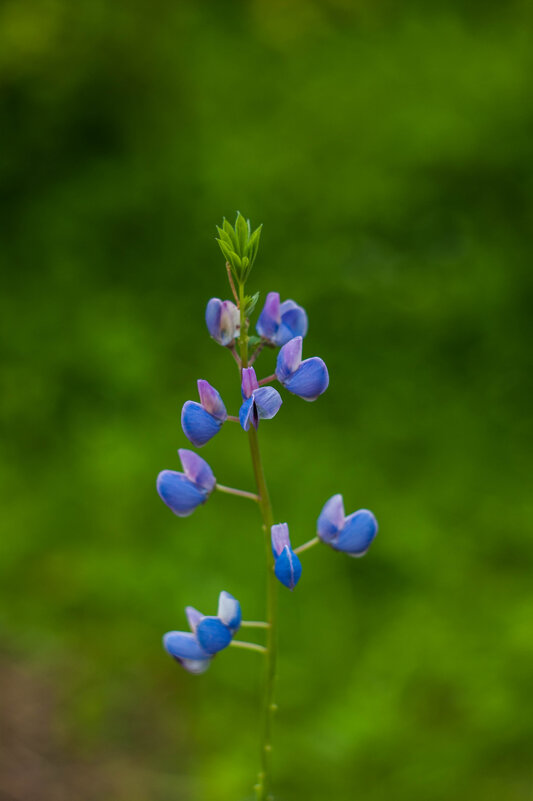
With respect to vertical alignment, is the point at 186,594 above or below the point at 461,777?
above

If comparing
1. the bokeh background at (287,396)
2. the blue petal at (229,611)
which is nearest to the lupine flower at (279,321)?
the blue petal at (229,611)

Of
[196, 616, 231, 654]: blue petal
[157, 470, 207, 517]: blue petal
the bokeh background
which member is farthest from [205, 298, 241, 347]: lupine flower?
the bokeh background

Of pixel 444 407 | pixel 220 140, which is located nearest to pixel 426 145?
pixel 220 140

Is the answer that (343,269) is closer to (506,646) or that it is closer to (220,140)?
(220,140)

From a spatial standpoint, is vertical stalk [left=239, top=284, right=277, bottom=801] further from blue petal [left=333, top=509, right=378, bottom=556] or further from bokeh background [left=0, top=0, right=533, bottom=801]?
bokeh background [left=0, top=0, right=533, bottom=801]

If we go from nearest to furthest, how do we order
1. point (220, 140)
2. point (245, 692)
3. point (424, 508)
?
1. point (245, 692)
2. point (424, 508)
3. point (220, 140)

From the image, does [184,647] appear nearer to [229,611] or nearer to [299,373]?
[229,611]
